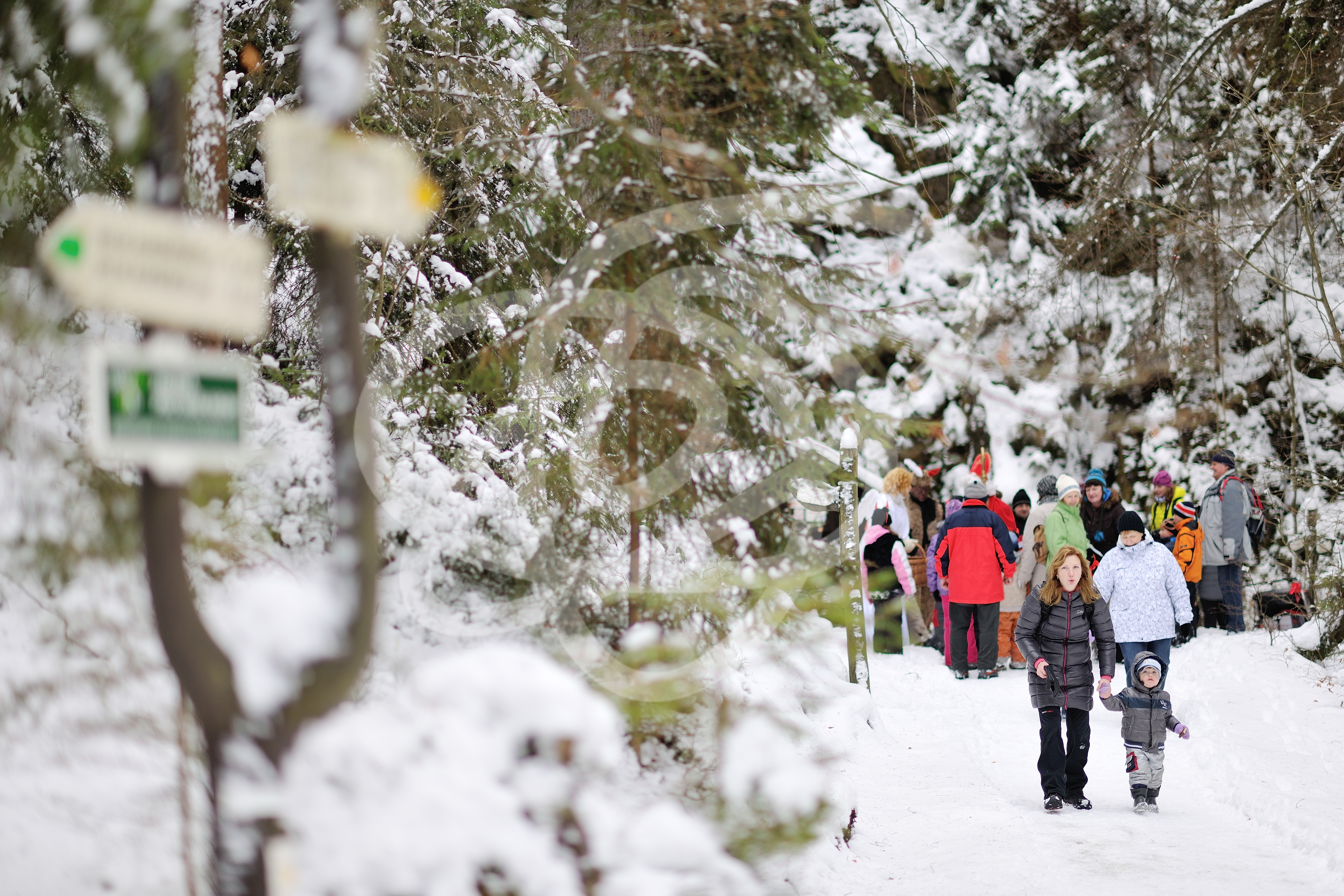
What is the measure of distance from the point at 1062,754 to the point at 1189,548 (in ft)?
18.3

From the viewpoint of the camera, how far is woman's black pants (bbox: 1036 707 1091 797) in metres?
6.81

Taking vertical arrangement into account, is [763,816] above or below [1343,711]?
above

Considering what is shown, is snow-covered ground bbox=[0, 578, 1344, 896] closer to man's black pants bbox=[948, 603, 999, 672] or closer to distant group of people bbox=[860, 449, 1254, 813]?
man's black pants bbox=[948, 603, 999, 672]

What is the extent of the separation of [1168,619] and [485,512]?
212 inches

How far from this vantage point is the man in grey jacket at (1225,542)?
1106 cm

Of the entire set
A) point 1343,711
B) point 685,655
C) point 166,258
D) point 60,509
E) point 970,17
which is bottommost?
point 1343,711

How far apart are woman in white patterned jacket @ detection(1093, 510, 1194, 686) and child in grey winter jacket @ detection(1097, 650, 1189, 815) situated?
68 centimetres

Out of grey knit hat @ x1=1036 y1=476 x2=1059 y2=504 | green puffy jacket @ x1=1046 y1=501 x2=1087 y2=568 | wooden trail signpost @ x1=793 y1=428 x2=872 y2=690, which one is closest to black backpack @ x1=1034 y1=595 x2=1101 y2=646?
wooden trail signpost @ x1=793 y1=428 x2=872 y2=690

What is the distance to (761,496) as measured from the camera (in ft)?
15.4

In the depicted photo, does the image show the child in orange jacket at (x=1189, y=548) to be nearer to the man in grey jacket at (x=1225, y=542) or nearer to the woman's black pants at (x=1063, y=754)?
the man in grey jacket at (x=1225, y=542)

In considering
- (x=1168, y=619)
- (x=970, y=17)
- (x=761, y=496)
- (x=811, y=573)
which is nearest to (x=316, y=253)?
(x=811, y=573)

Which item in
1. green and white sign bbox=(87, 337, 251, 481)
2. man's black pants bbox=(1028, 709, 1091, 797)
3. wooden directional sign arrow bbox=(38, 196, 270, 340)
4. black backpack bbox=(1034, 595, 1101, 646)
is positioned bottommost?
man's black pants bbox=(1028, 709, 1091, 797)

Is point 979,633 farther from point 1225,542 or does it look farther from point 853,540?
point 1225,542

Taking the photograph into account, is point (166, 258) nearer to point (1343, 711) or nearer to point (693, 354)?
point (693, 354)
